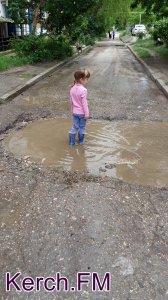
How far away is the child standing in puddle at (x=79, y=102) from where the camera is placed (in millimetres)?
5478

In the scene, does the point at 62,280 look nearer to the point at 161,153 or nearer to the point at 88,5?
the point at 161,153

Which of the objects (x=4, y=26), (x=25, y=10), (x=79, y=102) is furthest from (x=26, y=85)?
(x=4, y=26)

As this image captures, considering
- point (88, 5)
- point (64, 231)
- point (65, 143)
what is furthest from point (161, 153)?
point (88, 5)

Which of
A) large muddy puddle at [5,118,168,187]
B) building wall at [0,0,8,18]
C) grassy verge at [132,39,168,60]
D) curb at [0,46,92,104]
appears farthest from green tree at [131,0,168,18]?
large muddy puddle at [5,118,168,187]

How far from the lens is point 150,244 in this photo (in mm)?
3418

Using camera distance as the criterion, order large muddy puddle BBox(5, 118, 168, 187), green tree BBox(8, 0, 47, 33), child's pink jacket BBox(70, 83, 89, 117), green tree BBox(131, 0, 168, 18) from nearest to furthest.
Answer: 1. large muddy puddle BBox(5, 118, 168, 187)
2. child's pink jacket BBox(70, 83, 89, 117)
3. green tree BBox(131, 0, 168, 18)
4. green tree BBox(8, 0, 47, 33)

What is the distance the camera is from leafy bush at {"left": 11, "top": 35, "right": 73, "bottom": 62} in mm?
18500

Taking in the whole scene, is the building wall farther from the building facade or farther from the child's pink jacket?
the child's pink jacket

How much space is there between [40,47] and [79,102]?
14.8 meters

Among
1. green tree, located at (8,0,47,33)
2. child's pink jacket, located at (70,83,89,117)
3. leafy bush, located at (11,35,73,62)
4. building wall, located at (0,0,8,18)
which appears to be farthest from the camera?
building wall, located at (0,0,8,18)

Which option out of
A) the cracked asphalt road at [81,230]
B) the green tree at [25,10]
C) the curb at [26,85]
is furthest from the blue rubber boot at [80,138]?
the green tree at [25,10]

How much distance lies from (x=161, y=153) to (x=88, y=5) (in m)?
15.7

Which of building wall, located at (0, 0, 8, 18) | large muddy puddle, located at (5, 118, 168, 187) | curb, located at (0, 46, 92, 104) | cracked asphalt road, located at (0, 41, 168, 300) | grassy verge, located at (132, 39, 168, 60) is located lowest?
cracked asphalt road, located at (0, 41, 168, 300)

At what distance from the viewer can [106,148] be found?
5930 mm
